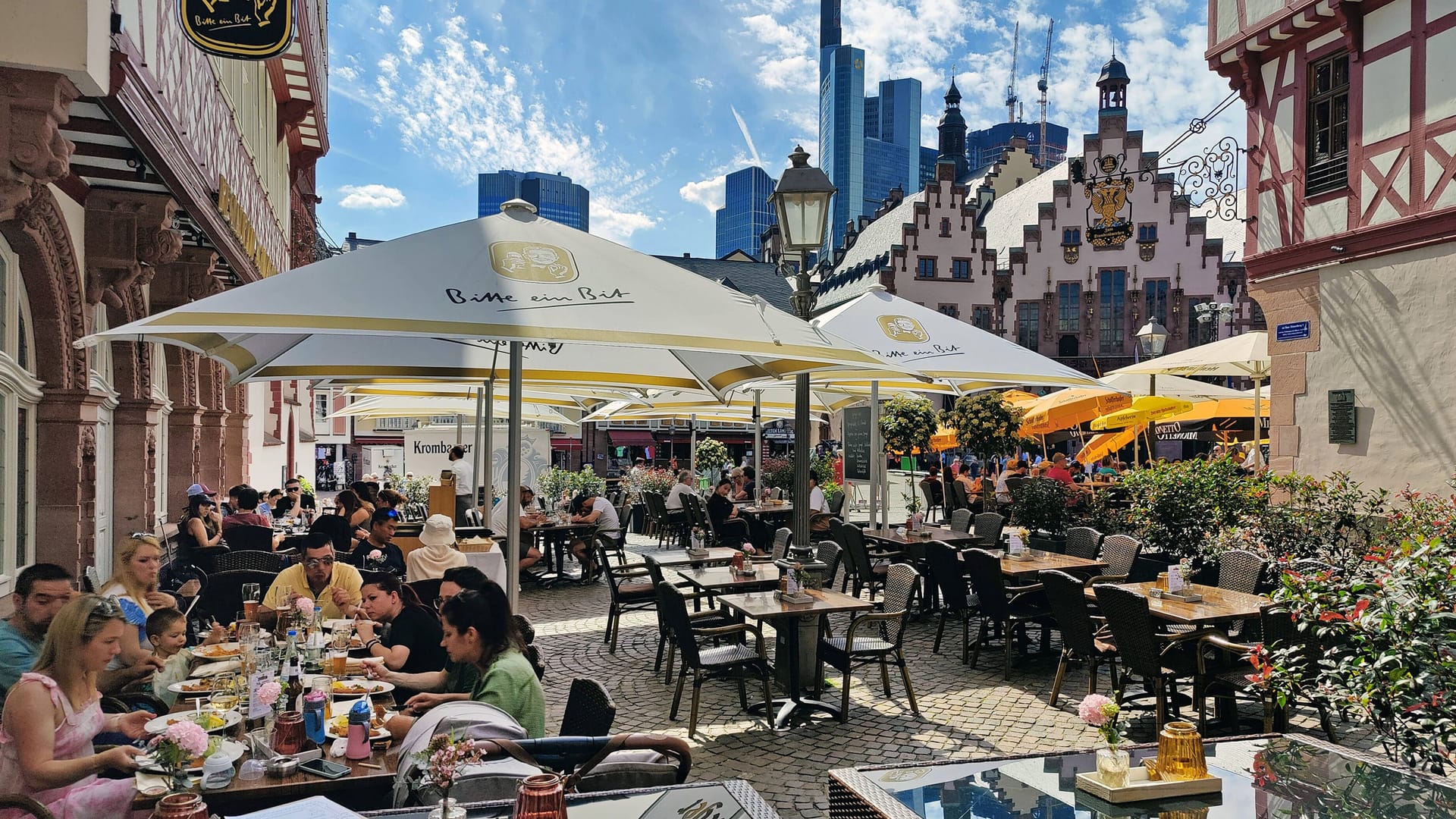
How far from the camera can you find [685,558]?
9.79 meters

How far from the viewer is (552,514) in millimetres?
14867

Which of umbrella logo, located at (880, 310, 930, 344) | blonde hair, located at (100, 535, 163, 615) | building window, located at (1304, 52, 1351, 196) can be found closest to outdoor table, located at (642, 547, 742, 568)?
umbrella logo, located at (880, 310, 930, 344)

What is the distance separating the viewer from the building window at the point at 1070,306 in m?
46.3

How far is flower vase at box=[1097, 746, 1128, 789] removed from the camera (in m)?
3.18

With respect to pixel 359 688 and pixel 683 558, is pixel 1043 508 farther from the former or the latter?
pixel 359 688

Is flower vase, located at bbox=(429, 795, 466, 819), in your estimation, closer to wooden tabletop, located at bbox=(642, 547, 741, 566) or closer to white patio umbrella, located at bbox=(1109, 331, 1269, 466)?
wooden tabletop, located at bbox=(642, 547, 741, 566)

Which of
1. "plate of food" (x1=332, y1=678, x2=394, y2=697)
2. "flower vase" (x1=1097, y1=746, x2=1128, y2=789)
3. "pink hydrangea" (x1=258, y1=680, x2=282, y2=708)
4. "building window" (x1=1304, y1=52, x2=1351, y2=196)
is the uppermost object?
"building window" (x1=1304, y1=52, x2=1351, y2=196)

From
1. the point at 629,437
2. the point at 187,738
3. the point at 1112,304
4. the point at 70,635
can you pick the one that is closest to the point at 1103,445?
the point at 70,635

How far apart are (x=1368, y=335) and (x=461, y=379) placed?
35.3 feet

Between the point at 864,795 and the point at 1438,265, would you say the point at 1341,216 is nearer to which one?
the point at 1438,265

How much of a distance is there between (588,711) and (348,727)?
0.96 meters

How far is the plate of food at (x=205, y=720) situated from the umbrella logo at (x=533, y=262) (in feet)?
7.10

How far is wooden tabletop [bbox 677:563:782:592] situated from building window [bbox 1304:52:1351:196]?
9321 mm

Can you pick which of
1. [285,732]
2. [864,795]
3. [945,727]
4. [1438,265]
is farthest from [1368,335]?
[285,732]
